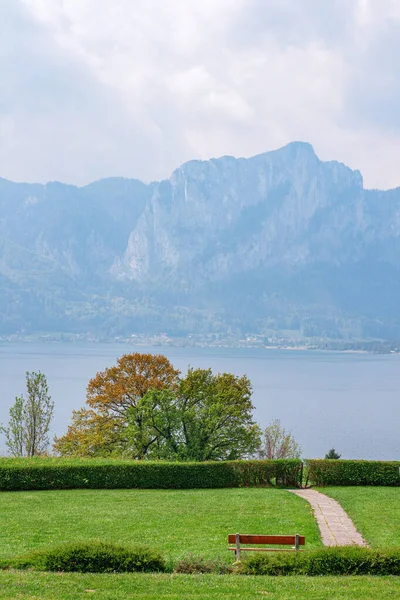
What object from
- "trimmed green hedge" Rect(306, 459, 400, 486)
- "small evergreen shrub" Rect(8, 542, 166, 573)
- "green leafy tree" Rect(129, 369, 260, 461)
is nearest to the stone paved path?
"trimmed green hedge" Rect(306, 459, 400, 486)

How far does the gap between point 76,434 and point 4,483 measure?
42.3ft

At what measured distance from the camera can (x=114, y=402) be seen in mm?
41219

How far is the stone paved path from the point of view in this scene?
16484 mm

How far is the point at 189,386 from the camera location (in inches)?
1537

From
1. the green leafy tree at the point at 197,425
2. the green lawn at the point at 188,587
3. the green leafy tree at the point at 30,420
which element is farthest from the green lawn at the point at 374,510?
the green leafy tree at the point at 30,420

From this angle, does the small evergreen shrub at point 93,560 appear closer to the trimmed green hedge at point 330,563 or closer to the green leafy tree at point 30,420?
the trimmed green hedge at point 330,563

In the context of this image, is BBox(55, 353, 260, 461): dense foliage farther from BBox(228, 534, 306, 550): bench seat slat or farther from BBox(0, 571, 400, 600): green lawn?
BBox(0, 571, 400, 600): green lawn

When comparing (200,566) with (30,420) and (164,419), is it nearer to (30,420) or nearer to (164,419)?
(164,419)

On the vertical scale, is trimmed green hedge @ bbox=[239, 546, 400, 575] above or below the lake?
above

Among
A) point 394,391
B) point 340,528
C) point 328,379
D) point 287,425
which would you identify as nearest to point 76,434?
point 340,528

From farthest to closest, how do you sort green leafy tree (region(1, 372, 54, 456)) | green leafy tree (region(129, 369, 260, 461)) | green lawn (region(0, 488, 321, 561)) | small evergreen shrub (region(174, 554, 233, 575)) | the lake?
the lake, green leafy tree (region(1, 372, 54, 456)), green leafy tree (region(129, 369, 260, 461)), green lawn (region(0, 488, 321, 561)), small evergreen shrub (region(174, 554, 233, 575))

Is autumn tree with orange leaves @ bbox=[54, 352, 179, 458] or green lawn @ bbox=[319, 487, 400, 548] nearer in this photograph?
green lawn @ bbox=[319, 487, 400, 548]

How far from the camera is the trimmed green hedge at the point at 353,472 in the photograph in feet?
102

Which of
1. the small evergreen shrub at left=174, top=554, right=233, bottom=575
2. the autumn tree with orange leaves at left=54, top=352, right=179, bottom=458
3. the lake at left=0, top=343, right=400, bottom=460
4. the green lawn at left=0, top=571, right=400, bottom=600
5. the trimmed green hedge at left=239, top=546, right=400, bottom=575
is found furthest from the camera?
the lake at left=0, top=343, right=400, bottom=460
